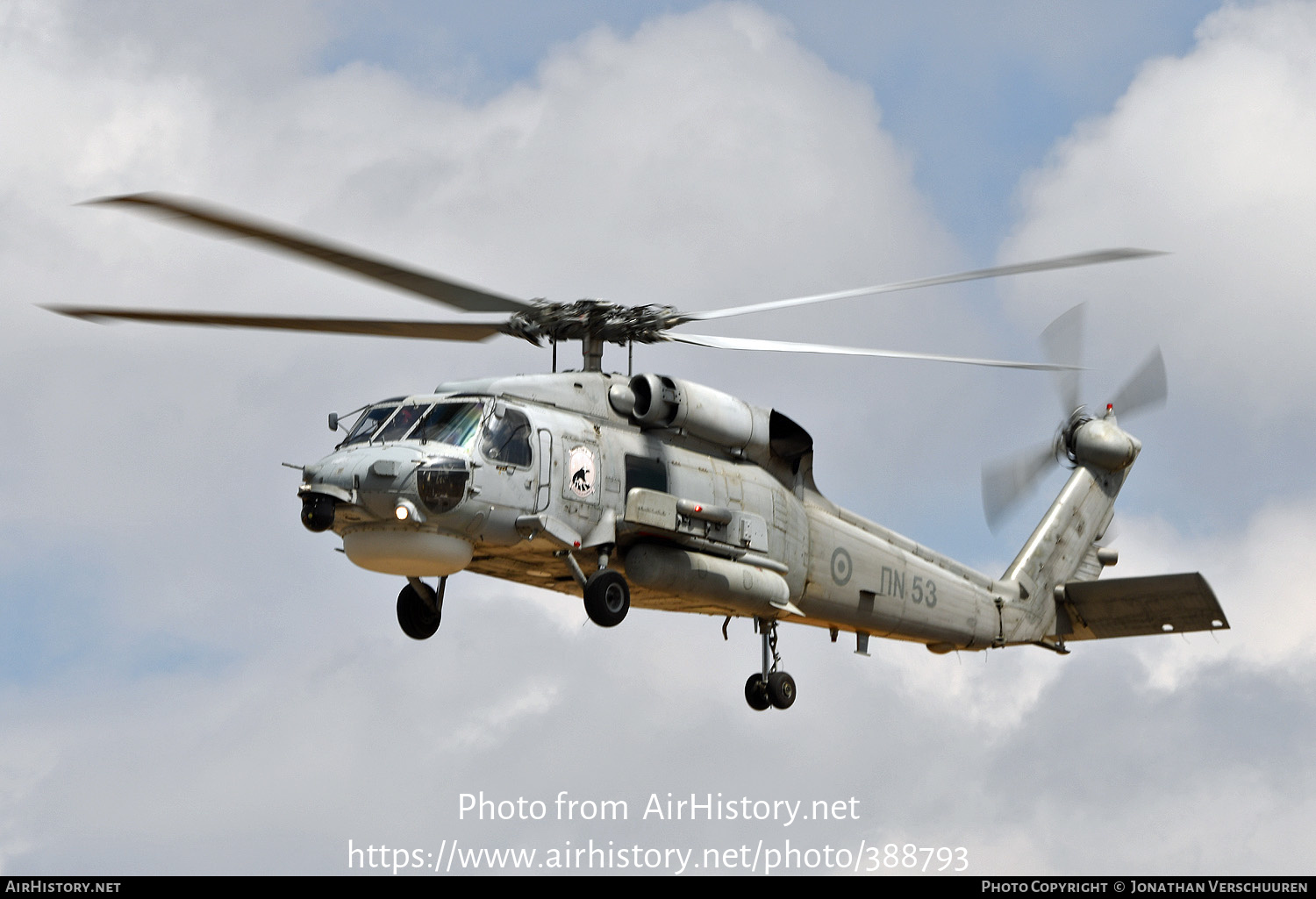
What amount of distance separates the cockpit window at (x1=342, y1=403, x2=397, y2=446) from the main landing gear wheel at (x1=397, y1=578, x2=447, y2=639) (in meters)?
2.25

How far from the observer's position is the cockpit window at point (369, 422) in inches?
720

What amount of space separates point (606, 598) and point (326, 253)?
546cm

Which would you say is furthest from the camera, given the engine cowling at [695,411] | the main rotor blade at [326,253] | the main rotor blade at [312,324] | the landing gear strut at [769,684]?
the landing gear strut at [769,684]

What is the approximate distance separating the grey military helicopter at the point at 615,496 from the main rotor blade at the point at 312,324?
33mm

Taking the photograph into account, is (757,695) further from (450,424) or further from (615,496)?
(450,424)

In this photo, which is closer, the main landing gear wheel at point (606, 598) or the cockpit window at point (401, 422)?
the cockpit window at point (401, 422)

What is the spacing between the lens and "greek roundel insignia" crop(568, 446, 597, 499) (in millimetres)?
18875

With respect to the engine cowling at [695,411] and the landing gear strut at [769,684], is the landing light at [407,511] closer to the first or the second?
the engine cowling at [695,411]

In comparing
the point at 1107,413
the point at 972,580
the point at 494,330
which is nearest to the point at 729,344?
the point at 494,330

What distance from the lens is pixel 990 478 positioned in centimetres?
2702

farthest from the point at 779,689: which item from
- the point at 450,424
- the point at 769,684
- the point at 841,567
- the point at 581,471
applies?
the point at 450,424

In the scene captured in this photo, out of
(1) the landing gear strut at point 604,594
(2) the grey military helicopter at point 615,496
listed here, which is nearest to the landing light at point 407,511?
(2) the grey military helicopter at point 615,496

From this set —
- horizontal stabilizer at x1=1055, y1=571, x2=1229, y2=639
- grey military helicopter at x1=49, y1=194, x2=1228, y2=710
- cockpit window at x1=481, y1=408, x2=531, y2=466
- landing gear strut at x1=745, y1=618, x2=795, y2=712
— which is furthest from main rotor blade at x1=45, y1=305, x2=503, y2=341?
horizontal stabilizer at x1=1055, y1=571, x2=1229, y2=639

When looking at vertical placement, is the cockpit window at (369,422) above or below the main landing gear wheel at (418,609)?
above
